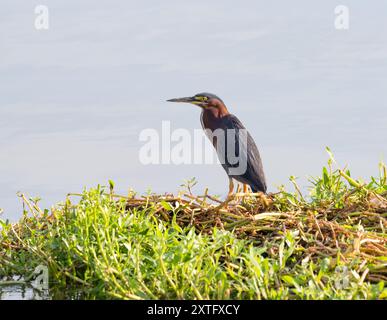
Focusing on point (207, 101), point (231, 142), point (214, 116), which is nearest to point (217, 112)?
point (214, 116)

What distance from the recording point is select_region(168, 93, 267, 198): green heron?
6.14 meters

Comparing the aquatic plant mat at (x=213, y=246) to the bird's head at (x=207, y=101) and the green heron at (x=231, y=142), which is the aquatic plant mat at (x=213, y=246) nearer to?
the green heron at (x=231, y=142)

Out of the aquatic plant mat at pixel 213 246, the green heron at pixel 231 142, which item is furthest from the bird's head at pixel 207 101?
the aquatic plant mat at pixel 213 246

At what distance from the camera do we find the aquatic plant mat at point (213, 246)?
2.54 m

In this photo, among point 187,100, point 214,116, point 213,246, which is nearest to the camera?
point 213,246

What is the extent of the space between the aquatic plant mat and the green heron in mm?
2111

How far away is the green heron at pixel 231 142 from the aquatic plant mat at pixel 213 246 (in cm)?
211

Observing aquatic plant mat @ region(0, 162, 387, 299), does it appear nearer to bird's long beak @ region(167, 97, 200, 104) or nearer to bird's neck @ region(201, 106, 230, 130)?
bird's neck @ region(201, 106, 230, 130)

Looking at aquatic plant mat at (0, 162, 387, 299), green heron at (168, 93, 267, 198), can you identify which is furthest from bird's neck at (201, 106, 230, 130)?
aquatic plant mat at (0, 162, 387, 299)

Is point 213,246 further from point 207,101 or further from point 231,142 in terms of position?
point 207,101

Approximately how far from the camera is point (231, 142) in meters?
6.33

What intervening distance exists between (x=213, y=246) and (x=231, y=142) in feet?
12.1

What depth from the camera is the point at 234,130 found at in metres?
6.43
